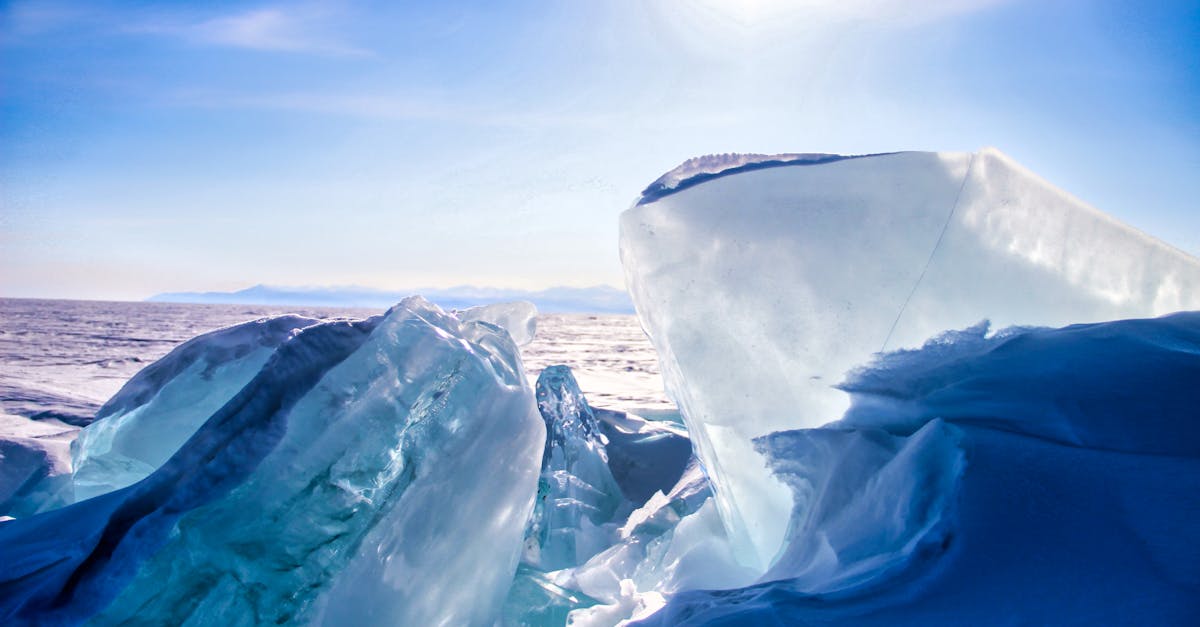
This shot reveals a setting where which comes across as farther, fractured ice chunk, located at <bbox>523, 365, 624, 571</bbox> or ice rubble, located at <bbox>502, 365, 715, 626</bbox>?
fractured ice chunk, located at <bbox>523, 365, 624, 571</bbox>

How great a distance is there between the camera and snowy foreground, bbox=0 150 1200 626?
1.21 meters

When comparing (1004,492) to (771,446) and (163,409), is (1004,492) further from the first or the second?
(163,409)

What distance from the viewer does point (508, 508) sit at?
192cm

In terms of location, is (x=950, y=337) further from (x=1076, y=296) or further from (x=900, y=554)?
(x=900, y=554)

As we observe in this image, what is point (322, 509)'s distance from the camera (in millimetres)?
1545

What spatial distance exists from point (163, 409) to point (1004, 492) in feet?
8.57

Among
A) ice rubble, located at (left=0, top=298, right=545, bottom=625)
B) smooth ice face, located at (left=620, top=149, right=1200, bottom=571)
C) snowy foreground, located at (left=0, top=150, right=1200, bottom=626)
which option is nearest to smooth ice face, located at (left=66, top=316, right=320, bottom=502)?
snowy foreground, located at (left=0, top=150, right=1200, bottom=626)

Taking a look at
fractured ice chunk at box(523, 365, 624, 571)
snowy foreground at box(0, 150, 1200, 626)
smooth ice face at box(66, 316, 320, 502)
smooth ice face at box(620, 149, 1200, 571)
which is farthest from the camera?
fractured ice chunk at box(523, 365, 624, 571)

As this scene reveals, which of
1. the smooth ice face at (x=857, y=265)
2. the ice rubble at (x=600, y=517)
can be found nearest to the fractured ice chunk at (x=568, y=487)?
the ice rubble at (x=600, y=517)

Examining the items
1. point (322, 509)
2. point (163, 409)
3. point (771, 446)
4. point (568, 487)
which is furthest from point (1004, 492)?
point (163, 409)

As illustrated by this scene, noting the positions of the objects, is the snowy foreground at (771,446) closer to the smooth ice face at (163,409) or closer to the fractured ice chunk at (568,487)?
the smooth ice face at (163,409)

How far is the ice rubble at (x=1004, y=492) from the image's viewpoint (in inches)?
43.0

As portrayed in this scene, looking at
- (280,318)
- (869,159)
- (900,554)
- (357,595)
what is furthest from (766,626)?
(280,318)

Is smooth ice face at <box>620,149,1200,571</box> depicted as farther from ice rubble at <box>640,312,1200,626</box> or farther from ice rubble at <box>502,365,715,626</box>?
ice rubble at <box>502,365,715,626</box>
